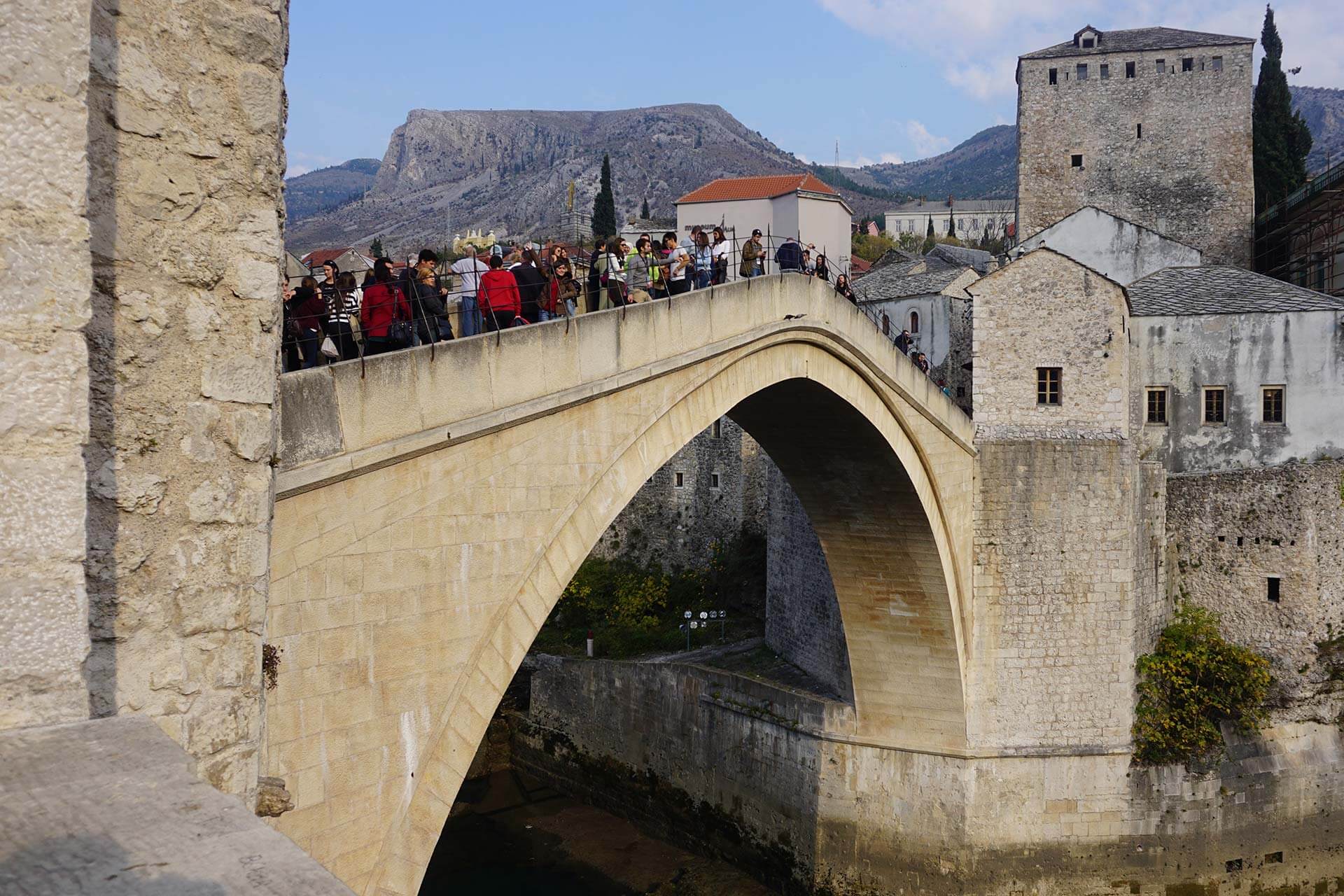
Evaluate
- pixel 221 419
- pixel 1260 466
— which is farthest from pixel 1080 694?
pixel 221 419

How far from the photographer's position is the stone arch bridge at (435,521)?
6156mm

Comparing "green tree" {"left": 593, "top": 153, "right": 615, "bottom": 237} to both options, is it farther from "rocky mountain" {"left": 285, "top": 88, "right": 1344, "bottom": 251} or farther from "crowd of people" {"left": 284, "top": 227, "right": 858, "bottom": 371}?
"rocky mountain" {"left": 285, "top": 88, "right": 1344, "bottom": 251}

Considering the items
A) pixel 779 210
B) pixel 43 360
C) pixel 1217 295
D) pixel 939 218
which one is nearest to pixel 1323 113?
pixel 939 218

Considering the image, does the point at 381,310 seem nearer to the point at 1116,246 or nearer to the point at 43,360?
the point at 43,360

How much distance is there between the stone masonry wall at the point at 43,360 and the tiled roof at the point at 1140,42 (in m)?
33.9

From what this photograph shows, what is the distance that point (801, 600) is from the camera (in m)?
20.4

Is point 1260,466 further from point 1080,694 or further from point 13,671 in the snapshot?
point 13,671

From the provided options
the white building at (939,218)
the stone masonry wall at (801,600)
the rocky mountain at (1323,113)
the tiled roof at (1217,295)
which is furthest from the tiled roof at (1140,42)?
the rocky mountain at (1323,113)

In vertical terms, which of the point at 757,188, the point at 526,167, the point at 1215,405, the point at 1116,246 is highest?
the point at 526,167

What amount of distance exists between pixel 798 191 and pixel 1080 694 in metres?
25.6

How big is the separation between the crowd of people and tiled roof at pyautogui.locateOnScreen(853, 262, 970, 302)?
17023 mm

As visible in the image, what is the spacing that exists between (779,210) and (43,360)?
39959 mm

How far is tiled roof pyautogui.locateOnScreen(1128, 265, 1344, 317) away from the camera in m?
20.0

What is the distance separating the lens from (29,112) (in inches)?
111
